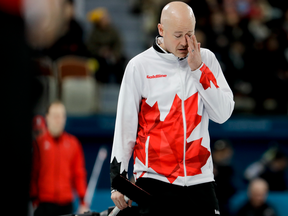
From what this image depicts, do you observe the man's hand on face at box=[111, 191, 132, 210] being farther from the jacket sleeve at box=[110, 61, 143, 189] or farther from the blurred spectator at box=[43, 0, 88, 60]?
the blurred spectator at box=[43, 0, 88, 60]

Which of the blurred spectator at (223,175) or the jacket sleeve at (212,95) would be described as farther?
the blurred spectator at (223,175)

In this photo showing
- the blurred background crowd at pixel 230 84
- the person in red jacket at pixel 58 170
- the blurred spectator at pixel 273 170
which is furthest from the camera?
the blurred spectator at pixel 273 170

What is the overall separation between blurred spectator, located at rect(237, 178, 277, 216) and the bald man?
12.4 feet

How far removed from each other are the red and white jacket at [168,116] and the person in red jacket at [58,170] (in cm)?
264

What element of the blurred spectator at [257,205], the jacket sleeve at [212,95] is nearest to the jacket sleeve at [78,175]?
the blurred spectator at [257,205]

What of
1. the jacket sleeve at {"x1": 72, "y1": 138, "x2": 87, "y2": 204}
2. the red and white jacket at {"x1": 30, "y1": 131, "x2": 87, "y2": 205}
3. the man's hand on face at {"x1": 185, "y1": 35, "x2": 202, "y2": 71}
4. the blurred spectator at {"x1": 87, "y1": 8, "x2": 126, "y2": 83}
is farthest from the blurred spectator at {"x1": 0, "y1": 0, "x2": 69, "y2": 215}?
the blurred spectator at {"x1": 87, "y1": 8, "x2": 126, "y2": 83}

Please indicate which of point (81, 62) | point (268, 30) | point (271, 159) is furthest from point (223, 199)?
point (268, 30)

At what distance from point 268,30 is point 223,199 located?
4622mm

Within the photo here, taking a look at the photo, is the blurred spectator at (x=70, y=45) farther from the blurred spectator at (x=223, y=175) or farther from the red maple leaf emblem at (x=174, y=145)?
the red maple leaf emblem at (x=174, y=145)

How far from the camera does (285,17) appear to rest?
364 inches

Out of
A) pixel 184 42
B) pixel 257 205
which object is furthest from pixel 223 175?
pixel 184 42

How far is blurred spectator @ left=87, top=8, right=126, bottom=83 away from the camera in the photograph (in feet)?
25.7

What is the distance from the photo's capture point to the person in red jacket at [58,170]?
16.3 ft

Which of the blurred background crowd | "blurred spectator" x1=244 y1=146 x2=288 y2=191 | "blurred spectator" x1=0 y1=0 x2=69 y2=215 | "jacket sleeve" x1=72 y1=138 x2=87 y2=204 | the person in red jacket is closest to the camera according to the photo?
"blurred spectator" x1=0 y1=0 x2=69 y2=215
